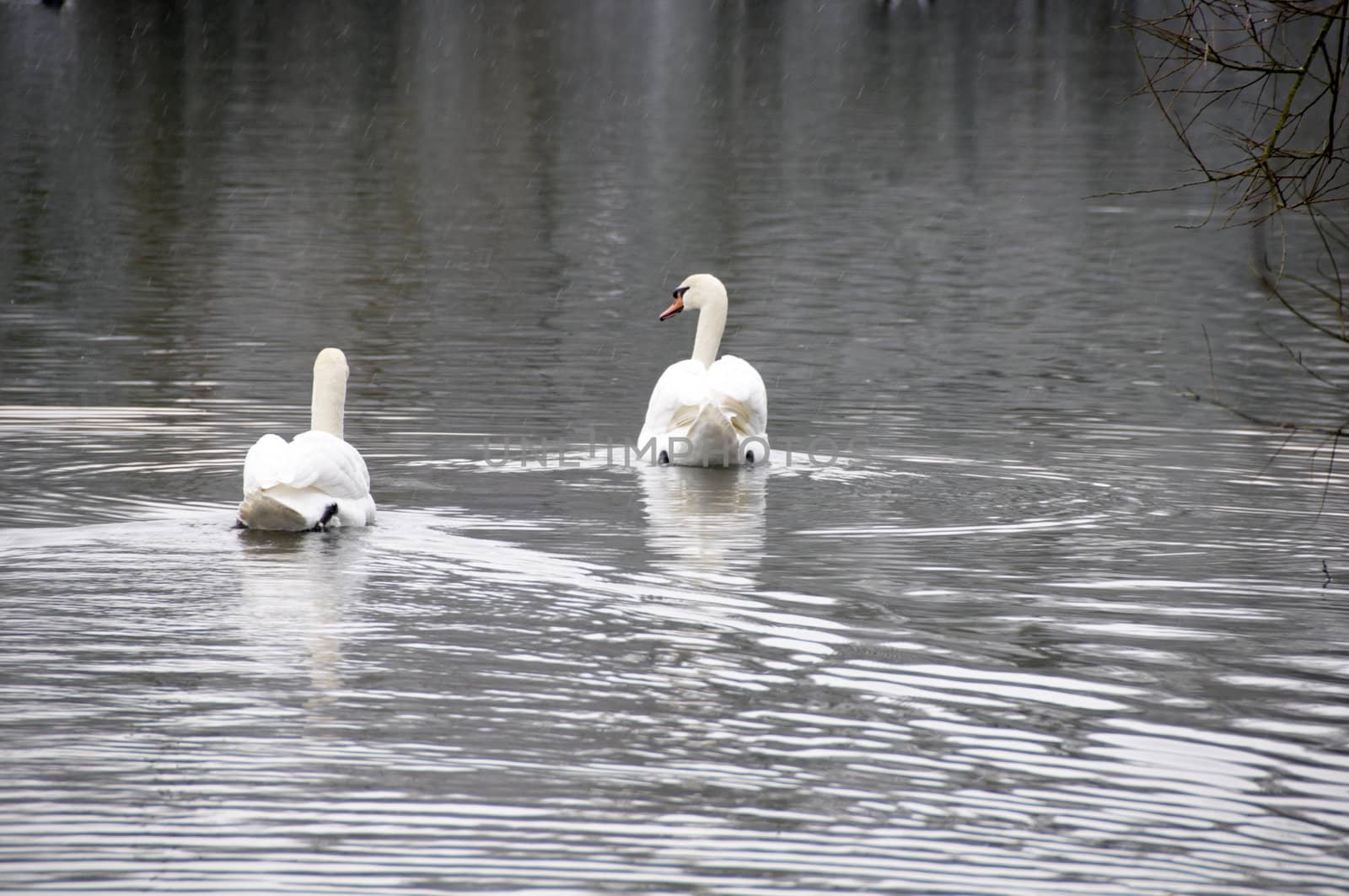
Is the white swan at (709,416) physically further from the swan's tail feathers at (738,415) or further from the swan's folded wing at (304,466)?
the swan's folded wing at (304,466)

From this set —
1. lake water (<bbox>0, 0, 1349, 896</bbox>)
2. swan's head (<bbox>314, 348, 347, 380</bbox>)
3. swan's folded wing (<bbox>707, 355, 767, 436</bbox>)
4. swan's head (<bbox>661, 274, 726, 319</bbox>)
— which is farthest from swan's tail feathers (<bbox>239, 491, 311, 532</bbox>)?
swan's head (<bbox>661, 274, 726, 319</bbox>)

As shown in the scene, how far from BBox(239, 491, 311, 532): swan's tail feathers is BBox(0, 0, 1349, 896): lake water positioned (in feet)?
0.40

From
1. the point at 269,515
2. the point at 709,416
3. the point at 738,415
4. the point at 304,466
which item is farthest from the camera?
the point at 738,415

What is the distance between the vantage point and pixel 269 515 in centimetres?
1120

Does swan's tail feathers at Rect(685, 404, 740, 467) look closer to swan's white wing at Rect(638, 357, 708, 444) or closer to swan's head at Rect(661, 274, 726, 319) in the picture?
swan's white wing at Rect(638, 357, 708, 444)

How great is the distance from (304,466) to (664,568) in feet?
6.35

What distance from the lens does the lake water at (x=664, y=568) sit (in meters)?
6.64

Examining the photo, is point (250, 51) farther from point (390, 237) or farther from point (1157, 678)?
point (1157, 678)

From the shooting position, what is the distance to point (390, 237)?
28.5m

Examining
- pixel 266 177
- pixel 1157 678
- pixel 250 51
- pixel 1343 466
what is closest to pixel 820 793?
pixel 1157 678

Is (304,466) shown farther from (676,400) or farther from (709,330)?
(709,330)

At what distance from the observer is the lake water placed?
6641 mm

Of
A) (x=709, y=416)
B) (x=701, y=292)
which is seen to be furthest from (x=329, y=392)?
(x=701, y=292)

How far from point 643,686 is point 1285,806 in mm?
2477
